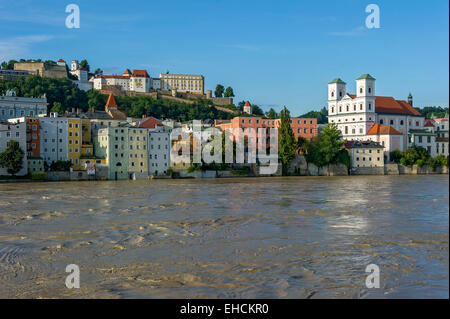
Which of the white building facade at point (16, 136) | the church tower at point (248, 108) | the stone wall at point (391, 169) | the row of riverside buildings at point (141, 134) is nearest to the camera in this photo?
the white building facade at point (16, 136)

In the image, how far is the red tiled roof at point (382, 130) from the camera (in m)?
76.4

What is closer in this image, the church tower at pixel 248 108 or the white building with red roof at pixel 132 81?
the white building with red roof at pixel 132 81

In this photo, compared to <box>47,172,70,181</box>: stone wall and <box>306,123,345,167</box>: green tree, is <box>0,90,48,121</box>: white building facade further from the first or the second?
<box>306,123,345,167</box>: green tree

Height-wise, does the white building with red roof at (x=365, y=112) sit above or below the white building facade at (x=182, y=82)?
below

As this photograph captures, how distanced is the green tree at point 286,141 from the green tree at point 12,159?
1221 inches

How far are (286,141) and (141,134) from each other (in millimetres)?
18323

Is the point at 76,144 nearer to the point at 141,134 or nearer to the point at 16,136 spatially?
the point at 16,136

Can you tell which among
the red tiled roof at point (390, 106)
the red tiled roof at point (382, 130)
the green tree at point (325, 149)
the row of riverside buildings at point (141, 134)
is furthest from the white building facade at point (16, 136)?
the red tiled roof at point (390, 106)

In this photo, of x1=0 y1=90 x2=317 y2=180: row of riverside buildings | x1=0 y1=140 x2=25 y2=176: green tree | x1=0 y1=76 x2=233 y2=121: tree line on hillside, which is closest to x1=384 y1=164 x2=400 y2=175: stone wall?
x1=0 y1=90 x2=317 y2=180: row of riverside buildings

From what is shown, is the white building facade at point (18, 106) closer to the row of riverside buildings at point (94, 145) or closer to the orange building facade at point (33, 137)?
the row of riverside buildings at point (94, 145)

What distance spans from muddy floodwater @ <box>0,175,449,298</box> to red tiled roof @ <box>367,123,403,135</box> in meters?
52.1

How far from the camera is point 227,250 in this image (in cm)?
1461

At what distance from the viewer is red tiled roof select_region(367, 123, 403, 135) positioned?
76.4 metres

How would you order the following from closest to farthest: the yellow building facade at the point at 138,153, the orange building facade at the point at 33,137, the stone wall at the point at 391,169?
the orange building facade at the point at 33,137 < the yellow building facade at the point at 138,153 < the stone wall at the point at 391,169
